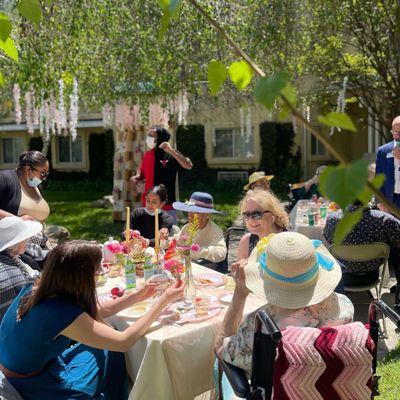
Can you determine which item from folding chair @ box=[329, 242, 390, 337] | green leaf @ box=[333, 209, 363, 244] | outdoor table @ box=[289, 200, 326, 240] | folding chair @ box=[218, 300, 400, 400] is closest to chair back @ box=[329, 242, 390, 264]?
folding chair @ box=[329, 242, 390, 337]

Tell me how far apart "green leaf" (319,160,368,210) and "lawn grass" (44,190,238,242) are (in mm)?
9437

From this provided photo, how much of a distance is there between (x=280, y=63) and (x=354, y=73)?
3316mm

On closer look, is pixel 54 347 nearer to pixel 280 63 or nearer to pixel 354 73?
pixel 280 63

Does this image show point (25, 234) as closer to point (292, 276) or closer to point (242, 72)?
point (292, 276)

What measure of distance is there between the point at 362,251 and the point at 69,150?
21539mm

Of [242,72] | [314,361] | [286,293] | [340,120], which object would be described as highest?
[242,72]

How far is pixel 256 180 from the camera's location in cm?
661

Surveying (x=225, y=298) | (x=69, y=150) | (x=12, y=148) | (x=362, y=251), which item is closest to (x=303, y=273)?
(x=225, y=298)

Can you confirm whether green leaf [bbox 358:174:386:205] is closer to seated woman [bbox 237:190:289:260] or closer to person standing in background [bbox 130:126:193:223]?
seated woman [bbox 237:190:289:260]

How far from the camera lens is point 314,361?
186cm

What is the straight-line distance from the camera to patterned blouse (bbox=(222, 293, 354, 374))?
2199 mm

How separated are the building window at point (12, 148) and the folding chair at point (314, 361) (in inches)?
1025

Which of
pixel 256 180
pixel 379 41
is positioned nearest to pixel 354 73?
pixel 379 41

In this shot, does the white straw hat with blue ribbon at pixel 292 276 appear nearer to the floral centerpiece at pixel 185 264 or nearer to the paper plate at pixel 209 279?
the floral centerpiece at pixel 185 264
